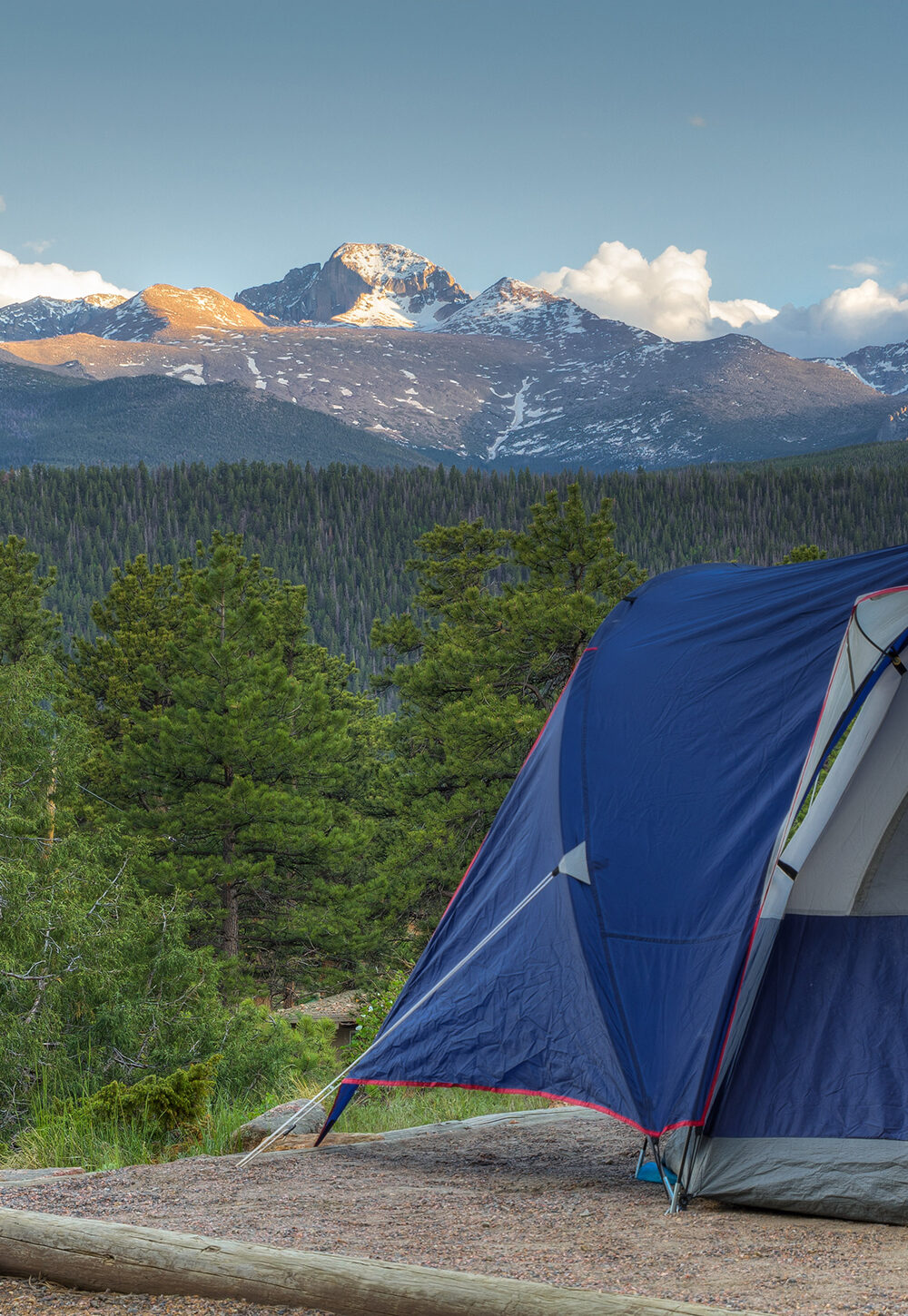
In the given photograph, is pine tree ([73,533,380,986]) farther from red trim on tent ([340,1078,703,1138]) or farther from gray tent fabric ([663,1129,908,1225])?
gray tent fabric ([663,1129,908,1225])

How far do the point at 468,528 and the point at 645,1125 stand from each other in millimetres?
26277

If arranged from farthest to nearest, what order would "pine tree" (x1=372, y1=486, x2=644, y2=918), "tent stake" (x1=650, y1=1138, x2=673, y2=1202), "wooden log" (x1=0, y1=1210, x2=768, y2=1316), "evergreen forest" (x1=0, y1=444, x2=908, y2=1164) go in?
1. "pine tree" (x1=372, y1=486, x2=644, y2=918)
2. "evergreen forest" (x1=0, y1=444, x2=908, y2=1164)
3. "tent stake" (x1=650, y1=1138, x2=673, y2=1202)
4. "wooden log" (x1=0, y1=1210, x2=768, y2=1316)

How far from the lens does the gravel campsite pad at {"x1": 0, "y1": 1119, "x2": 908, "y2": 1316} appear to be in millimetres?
3662

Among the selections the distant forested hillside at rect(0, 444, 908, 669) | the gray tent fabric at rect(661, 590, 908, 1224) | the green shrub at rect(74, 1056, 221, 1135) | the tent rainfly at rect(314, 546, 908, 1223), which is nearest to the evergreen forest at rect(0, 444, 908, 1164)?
the green shrub at rect(74, 1056, 221, 1135)

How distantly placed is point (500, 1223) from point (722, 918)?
168 centimetres

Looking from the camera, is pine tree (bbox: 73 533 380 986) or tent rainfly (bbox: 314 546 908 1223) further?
pine tree (bbox: 73 533 380 986)

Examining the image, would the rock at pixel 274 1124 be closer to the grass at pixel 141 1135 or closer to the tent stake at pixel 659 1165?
the grass at pixel 141 1135

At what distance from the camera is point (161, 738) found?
74.1 ft

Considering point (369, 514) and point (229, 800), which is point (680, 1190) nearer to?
point (229, 800)

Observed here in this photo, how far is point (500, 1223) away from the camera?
467 cm

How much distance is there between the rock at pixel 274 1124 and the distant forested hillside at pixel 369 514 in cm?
9584

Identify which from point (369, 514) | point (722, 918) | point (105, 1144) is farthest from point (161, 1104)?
point (369, 514)

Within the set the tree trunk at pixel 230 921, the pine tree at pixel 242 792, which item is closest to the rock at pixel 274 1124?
the pine tree at pixel 242 792

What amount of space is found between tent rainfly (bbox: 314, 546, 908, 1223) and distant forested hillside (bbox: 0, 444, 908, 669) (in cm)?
9660
